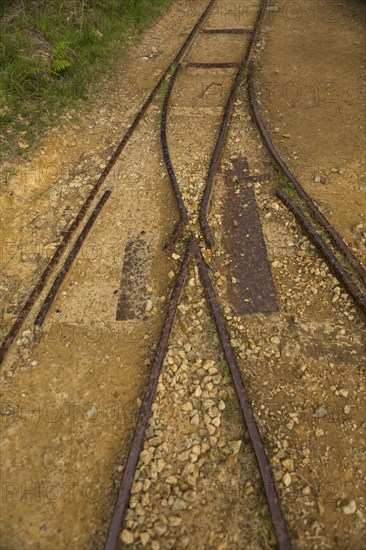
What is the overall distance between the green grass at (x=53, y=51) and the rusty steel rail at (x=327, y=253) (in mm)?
4026

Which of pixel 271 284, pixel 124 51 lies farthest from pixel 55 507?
pixel 124 51

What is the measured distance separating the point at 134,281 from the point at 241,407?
201cm

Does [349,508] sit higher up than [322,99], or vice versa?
[322,99]

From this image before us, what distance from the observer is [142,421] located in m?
3.83

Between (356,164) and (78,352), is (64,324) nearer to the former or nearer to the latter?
(78,352)

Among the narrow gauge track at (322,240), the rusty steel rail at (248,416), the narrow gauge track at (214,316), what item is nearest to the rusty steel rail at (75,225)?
the narrow gauge track at (214,316)

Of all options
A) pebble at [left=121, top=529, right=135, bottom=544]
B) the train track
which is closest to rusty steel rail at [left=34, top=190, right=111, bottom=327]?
the train track

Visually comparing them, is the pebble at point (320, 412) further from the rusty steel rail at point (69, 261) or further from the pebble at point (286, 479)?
the rusty steel rail at point (69, 261)

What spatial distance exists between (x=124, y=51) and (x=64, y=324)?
6768 millimetres

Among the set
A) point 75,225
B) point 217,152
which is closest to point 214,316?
point 75,225

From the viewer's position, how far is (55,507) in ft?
11.6

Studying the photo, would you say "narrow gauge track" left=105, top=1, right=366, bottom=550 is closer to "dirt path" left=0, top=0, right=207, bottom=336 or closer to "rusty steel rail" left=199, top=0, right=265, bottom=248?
"rusty steel rail" left=199, top=0, right=265, bottom=248

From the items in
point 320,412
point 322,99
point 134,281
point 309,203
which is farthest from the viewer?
point 322,99

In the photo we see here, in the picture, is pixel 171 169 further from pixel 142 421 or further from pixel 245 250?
pixel 142 421
